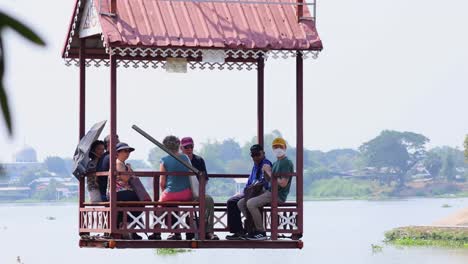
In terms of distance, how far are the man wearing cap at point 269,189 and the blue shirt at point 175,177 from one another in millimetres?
786

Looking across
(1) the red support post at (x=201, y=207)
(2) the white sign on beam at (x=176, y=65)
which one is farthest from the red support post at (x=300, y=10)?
(1) the red support post at (x=201, y=207)

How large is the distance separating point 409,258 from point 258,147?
144 ft

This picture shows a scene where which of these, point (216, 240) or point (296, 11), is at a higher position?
point (296, 11)

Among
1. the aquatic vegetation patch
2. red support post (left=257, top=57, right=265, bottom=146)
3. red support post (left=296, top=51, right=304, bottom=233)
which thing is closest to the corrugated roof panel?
red support post (left=296, top=51, right=304, bottom=233)

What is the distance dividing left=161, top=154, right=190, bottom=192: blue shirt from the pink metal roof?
1207mm

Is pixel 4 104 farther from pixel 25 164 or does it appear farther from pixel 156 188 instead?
pixel 25 164

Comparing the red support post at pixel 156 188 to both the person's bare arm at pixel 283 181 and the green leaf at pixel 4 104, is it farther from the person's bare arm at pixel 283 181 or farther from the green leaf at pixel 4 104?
the green leaf at pixel 4 104

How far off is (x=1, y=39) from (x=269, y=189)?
9.85 meters

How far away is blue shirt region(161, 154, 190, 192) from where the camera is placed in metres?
18.5

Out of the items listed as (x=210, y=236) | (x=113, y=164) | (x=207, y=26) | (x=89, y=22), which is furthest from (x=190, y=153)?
(x=89, y=22)

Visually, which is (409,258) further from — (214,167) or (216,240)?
(214,167)

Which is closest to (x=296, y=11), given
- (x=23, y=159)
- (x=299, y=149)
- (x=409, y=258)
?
(x=299, y=149)

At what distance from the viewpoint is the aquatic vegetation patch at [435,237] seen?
6469 cm

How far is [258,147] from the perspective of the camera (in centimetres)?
1900
